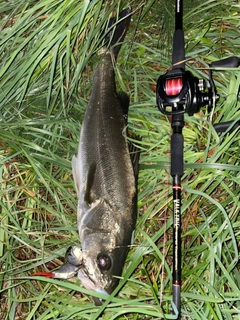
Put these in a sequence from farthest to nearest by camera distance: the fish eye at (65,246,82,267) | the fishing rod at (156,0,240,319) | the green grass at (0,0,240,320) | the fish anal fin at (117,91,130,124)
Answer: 1. the fish anal fin at (117,91,130,124)
2. the green grass at (0,0,240,320)
3. the fish eye at (65,246,82,267)
4. the fishing rod at (156,0,240,319)

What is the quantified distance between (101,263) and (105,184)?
448 millimetres

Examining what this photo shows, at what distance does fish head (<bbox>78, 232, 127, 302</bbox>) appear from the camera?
209 centimetres

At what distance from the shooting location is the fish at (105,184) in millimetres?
2127

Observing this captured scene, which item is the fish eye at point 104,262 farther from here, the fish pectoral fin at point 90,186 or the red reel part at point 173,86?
the red reel part at point 173,86

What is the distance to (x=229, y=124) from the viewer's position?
7.44ft

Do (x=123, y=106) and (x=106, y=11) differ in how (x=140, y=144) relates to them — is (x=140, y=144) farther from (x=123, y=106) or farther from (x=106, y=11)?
(x=106, y=11)

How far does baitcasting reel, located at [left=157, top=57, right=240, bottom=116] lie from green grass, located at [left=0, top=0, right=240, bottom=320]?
0.79 ft

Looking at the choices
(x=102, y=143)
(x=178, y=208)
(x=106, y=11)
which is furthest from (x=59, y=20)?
(x=178, y=208)

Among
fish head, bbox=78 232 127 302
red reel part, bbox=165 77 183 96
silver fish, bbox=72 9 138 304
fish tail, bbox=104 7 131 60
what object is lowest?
fish head, bbox=78 232 127 302

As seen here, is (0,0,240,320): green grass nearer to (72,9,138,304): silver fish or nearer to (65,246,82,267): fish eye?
(72,9,138,304): silver fish

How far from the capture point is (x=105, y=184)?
226 centimetres

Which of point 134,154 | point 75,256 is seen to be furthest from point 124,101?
point 75,256

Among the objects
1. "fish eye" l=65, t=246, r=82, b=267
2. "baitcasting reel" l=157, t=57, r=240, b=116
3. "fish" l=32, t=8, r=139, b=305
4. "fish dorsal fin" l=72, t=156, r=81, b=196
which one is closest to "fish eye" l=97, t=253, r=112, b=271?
"fish" l=32, t=8, r=139, b=305

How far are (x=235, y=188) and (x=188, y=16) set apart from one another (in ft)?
3.83
